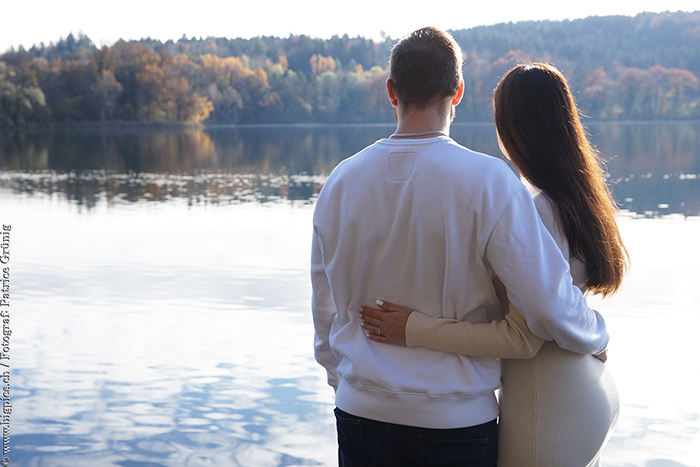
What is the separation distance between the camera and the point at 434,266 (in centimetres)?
163

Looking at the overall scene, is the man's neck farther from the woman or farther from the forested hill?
the forested hill

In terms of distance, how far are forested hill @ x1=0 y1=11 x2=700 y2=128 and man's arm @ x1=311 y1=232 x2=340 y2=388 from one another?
2299 inches

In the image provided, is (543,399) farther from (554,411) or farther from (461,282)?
(461,282)

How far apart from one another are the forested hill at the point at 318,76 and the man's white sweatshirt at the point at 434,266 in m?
58.6

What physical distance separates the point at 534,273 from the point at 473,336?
0.62 ft

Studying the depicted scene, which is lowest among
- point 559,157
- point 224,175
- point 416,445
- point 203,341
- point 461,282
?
point 224,175

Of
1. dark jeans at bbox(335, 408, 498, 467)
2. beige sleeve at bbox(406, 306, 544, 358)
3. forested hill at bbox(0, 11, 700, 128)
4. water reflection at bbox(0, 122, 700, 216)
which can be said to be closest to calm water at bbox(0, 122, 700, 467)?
dark jeans at bbox(335, 408, 498, 467)

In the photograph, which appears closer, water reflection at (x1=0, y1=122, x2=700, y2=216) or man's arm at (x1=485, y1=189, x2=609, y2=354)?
man's arm at (x1=485, y1=189, x2=609, y2=354)

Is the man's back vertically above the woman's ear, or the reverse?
the woman's ear

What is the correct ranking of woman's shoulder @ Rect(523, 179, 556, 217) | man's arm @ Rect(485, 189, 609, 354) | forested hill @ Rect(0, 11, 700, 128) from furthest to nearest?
forested hill @ Rect(0, 11, 700, 128)
woman's shoulder @ Rect(523, 179, 556, 217)
man's arm @ Rect(485, 189, 609, 354)

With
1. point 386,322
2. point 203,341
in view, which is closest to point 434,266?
point 386,322

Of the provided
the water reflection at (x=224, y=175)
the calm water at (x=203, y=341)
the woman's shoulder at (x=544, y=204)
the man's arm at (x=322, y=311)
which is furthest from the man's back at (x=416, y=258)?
the water reflection at (x=224, y=175)

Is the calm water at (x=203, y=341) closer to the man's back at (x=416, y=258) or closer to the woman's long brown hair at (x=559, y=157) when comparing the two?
the man's back at (x=416, y=258)

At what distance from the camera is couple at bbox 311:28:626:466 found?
1.57 metres
